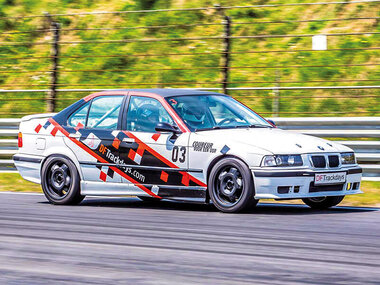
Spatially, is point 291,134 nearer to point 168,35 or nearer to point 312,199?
point 312,199

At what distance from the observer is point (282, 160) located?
28.2ft

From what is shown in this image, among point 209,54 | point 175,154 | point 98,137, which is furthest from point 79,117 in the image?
point 209,54

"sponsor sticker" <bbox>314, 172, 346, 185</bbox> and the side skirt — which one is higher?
"sponsor sticker" <bbox>314, 172, 346, 185</bbox>

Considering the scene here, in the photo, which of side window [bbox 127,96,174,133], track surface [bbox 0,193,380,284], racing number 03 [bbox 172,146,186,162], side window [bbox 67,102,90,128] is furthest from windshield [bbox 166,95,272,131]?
side window [bbox 67,102,90,128]

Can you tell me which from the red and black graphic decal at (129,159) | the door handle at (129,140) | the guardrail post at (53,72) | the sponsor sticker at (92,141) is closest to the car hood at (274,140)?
the red and black graphic decal at (129,159)

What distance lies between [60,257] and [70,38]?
595 inches

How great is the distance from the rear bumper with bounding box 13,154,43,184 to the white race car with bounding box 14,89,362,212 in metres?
0.01

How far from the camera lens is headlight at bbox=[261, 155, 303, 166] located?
28.1 feet

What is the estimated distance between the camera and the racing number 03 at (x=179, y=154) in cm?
913

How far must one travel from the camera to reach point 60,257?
623 cm

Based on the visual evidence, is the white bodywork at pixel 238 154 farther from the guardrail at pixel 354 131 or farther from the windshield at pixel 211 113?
the guardrail at pixel 354 131

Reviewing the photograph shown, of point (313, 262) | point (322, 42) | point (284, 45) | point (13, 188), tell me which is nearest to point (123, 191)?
point (13, 188)

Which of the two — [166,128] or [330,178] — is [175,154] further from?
[330,178]

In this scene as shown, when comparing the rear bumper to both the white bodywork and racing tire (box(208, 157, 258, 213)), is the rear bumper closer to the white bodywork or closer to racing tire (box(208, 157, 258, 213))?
the white bodywork
